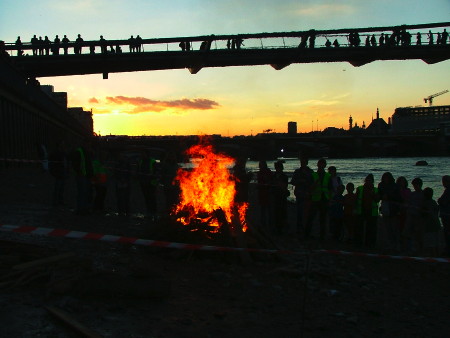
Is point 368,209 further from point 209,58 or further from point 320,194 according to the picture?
point 209,58

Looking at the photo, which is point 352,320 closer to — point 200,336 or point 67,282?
point 200,336

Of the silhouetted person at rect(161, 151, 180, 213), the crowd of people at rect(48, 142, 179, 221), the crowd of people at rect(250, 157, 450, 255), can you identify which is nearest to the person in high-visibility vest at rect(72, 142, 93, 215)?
the crowd of people at rect(48, 142, 179, 221)

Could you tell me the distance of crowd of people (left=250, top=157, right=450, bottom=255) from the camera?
9500mm

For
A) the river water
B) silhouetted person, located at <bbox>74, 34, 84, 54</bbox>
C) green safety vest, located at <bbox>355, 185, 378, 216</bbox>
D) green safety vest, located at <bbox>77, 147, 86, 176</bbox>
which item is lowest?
the river water

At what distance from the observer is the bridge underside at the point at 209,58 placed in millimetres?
29953

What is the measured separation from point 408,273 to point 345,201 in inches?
127

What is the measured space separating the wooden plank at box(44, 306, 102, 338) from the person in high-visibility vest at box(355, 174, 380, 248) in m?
7.77

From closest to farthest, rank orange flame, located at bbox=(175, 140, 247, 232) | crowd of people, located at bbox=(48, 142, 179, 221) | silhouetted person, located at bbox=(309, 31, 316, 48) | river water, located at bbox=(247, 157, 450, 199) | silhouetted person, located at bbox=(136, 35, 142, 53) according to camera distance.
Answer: orange flame, located at bbox=(175, 140, 247, 232) < crowd of people, located at bbox=(48, 142, 179, 221) < silhouetted person, located at bbox=(136, 35, 142, 53) < silhouetted person, located at bbox=(309, 31, 316, 48) < river water, located at bbox=(247, 157, 450, 199)

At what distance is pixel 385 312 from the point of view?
238 inches

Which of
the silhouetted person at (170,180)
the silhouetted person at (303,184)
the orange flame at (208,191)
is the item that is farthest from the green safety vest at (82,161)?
the silhouetted person at (303,184)

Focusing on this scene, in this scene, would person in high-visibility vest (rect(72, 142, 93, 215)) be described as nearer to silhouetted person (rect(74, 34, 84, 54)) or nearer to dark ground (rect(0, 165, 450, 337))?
dark ground (rect(0, 165, 450, 337))

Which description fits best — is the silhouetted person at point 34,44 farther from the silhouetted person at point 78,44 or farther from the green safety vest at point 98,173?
the green safety vest at point 98,173

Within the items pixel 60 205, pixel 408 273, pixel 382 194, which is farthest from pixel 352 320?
pixel 60 205

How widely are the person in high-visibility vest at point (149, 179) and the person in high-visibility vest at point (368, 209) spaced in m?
4.97
